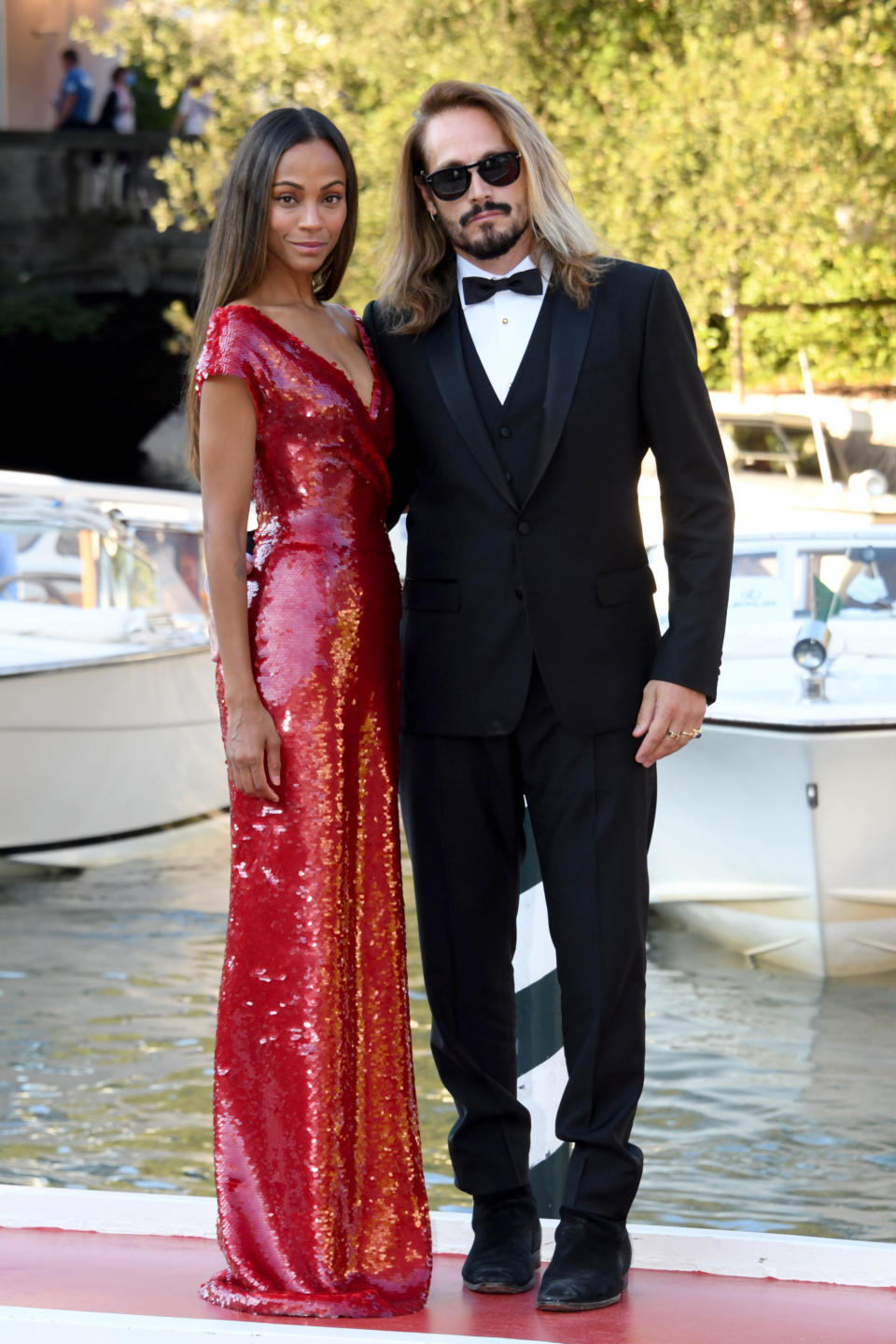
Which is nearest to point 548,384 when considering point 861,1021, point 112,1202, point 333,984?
point 333,984

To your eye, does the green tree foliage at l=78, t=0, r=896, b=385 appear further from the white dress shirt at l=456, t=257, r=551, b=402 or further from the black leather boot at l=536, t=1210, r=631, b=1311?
the black leather boot at l=536, t=1210, r=631, b=1311

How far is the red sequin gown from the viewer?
2535 millimetres

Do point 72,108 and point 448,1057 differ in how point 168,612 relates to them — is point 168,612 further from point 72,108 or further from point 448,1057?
point 72,108

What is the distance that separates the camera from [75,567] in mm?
9102

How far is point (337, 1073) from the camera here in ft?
8.49

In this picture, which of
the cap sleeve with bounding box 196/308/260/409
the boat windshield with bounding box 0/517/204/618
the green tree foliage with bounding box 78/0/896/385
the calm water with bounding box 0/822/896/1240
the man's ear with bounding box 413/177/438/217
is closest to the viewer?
the cap sleeve with bounding box 196/308/260/409

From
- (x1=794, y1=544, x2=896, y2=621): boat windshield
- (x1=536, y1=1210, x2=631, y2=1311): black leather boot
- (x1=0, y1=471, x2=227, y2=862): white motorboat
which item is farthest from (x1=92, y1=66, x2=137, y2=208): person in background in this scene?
(x1=536, y1=1210, x2=631, y2=1311): black leather boot

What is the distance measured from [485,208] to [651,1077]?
379 cm

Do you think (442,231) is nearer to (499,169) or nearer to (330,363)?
(499,169)

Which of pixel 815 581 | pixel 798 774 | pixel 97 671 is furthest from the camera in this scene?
pixel 97 671

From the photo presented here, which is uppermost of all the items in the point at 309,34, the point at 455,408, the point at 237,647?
the point at 309,34

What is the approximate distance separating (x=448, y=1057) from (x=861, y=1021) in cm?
413

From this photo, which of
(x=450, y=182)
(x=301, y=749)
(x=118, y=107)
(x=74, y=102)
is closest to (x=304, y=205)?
(x=450, y=182)

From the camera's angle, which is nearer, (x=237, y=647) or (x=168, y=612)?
(x=237, y=647)
